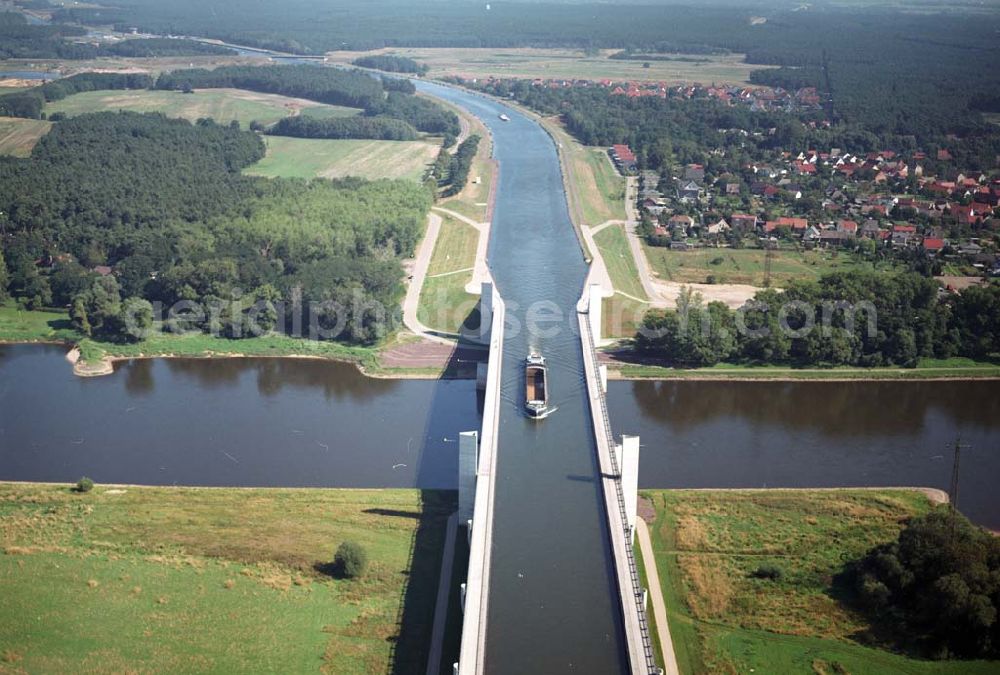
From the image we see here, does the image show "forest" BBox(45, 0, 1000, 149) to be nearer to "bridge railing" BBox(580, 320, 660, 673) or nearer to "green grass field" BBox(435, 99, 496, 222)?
"green grass field" BBox(435, 99, 496, 222)

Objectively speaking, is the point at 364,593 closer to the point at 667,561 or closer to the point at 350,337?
the point at 667,561

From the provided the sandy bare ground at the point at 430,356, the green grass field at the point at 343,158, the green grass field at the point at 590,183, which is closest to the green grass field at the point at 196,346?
the sandy bare ground at the point at 430,356

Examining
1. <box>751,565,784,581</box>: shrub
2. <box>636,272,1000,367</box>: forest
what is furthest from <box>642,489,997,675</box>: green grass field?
<box>636,272,1000,367</box>: forest

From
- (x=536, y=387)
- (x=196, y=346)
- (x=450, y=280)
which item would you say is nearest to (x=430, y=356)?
(x=450, y=280)

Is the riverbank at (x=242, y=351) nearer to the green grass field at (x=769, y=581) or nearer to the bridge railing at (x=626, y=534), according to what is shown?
the bridge railing at (x=626, y=534)

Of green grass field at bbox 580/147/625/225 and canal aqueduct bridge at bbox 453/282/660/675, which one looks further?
green grass field at bbox 580/147/625/225

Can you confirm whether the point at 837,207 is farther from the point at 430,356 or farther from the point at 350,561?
the point at 350,561
